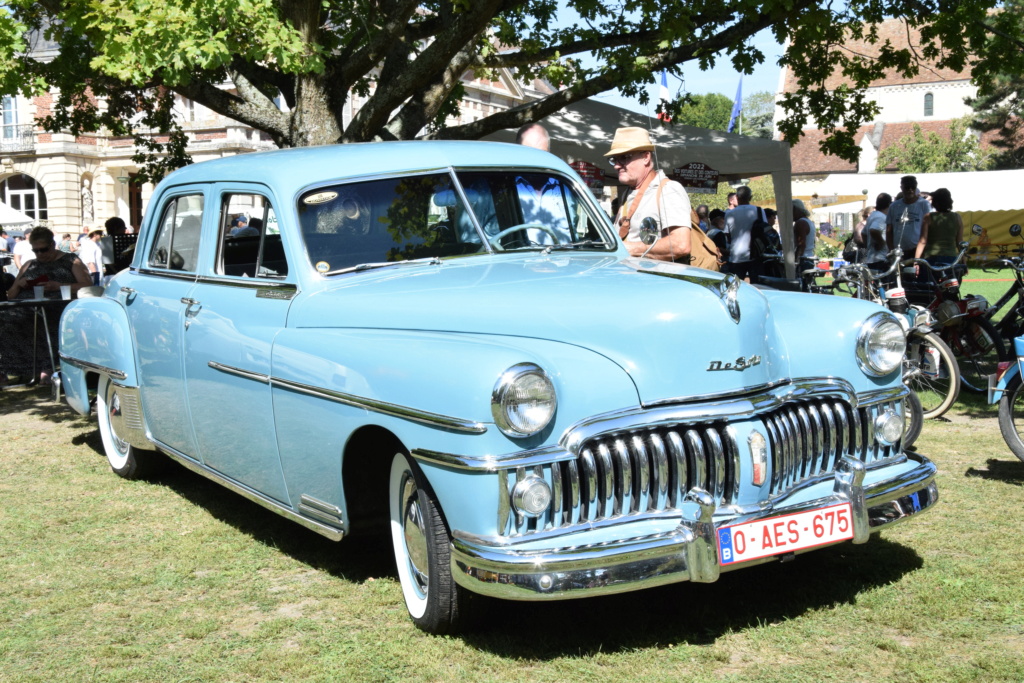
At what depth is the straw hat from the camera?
6.02 metres

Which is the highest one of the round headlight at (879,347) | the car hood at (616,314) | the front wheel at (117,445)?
the car hood at (616,314)

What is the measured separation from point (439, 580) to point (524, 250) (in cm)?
172

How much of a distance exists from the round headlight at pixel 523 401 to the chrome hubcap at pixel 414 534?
0.61 metres

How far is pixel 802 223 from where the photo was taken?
54.0ft

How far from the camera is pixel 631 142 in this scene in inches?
237

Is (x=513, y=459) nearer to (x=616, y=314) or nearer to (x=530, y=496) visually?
(x=530, y=496)

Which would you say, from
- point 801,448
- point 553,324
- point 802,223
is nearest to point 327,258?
point 553,324

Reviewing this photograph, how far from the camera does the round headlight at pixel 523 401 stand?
11.5ft

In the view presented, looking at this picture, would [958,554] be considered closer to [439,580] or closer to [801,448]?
[801,448]

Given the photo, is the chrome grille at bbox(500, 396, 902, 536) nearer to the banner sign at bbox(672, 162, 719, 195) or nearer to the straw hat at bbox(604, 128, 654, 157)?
the straw hat at bbox(604, 128, 654, 157)

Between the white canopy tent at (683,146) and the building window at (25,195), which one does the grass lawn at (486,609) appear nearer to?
the white canopy tent at (683,146)

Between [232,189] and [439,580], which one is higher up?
[232,189]

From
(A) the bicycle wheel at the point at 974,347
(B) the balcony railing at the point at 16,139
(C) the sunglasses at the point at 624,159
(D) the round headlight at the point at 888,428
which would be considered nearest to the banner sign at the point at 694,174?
(A) the bicycle wheel at the point at 974,347

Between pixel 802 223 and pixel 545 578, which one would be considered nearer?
pixel 545 578
